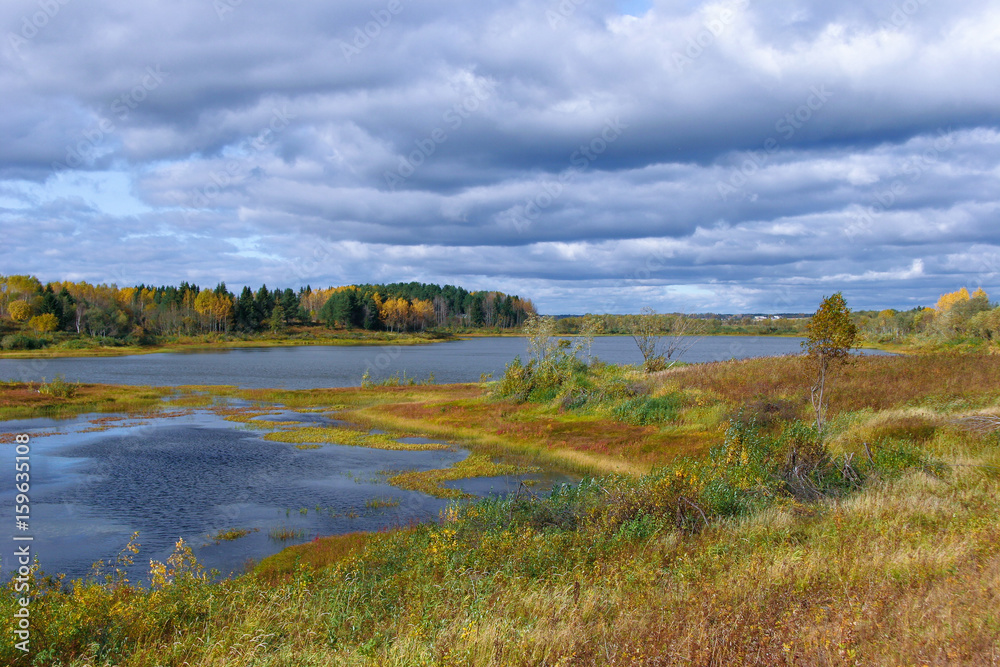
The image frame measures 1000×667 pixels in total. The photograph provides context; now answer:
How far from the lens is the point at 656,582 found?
873cm

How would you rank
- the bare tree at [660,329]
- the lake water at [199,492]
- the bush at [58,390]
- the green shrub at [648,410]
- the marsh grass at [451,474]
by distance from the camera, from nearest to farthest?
the lake water at [199,492] < the marsh grass at [451,474] < the green shrub at [648,410] < the bush at [58,390] < the bare tree at [660,329]

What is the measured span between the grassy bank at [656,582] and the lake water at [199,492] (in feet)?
9.16

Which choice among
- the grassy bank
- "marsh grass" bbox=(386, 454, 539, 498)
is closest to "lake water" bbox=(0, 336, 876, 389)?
"marsh grass" bbox=(386, 454, 539, 498)

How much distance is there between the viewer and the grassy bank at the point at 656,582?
20.4 feet

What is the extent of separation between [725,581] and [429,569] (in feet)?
16.8

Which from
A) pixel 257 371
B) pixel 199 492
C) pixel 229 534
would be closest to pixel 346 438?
pixel 199 492

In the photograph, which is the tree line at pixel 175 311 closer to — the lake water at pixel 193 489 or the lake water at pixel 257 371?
the lake water at pixel 257 371

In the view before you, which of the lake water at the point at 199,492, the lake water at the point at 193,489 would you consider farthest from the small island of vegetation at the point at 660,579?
the lake water at the point at 193,489

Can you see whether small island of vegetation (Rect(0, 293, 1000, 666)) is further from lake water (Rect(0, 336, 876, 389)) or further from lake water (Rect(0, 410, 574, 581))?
lake water (Rect(0, 336, 876, 389))

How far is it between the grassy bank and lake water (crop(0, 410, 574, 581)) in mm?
2792

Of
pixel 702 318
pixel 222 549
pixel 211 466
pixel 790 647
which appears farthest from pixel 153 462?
pixel 702 318

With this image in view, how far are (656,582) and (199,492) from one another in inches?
699

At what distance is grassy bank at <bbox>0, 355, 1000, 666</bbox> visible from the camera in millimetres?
6223

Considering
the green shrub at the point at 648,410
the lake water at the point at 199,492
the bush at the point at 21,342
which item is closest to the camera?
the lake water at the point at 199,492
